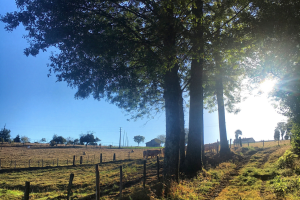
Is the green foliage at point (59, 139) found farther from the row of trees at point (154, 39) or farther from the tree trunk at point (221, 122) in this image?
the row of trees at point (154, 39)

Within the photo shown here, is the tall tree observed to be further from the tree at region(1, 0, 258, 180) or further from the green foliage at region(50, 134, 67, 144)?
the green foliage at region(50, 134, 67, 144)

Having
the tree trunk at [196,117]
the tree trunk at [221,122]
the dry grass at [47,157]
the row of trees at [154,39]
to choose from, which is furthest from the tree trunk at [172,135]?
the dry grass at [47,157]

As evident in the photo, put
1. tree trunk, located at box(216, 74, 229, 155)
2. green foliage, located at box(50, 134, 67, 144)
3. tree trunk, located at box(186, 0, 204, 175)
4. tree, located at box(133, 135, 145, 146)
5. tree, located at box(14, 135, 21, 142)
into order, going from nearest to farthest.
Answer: tree trunk, located at box(186, 0, 204, 175) → tree trunk, located at box(216, 74, 229, 155) → tree, located at box(14, 135, 21, 142) → green foliage, located at box(50, 134, 67, 144) → tree, located at box(133, 135, 145, 146)

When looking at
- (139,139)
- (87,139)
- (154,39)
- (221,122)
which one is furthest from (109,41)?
(139,139)

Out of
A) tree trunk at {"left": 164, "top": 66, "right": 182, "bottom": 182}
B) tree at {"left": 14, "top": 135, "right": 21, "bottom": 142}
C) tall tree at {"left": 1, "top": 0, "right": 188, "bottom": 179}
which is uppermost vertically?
tall tree at {"left": 1, "top": 0, "right": 188, "bottom": 179}

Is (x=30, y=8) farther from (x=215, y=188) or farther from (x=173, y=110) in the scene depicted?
(x=215, y=188)

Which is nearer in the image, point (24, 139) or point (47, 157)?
point (47, 157)

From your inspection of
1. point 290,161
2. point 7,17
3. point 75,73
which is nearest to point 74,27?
point 75,73

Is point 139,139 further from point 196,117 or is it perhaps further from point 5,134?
point 196,117

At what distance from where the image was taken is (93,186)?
15086 millimetres

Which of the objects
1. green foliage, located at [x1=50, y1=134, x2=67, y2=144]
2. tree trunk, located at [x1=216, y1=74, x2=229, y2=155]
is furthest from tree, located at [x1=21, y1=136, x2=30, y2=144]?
tree trunk, located at [x1=216, y1=74, x2=229, y2=155]

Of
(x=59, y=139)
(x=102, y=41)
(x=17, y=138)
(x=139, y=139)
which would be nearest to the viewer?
(x=102, y=41)

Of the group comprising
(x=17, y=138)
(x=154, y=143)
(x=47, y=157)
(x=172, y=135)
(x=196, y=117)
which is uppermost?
(x=196, y=117)

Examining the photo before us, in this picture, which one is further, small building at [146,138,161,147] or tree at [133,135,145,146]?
tree at [133,135,145,146]
